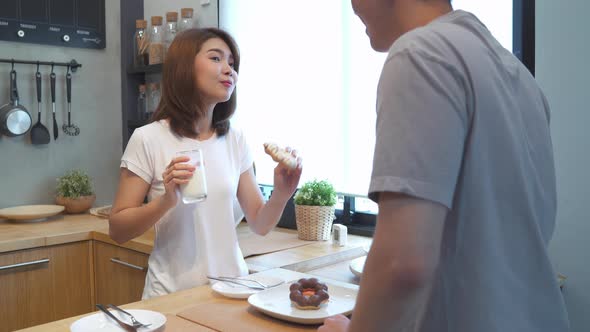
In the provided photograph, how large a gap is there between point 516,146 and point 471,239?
0.41 ft

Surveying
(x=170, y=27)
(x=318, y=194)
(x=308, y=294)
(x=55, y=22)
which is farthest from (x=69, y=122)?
(x=308, y=294)

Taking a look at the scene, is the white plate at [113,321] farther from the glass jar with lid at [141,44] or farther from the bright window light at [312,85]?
the glass jar with lid at [141,44]

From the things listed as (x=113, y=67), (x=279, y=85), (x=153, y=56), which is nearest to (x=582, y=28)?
(x=279, y=85)

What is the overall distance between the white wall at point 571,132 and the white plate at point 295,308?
2.32 ft

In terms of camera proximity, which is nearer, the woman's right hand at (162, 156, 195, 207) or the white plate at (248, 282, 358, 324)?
the white plate at (248, 282, 358, 324)

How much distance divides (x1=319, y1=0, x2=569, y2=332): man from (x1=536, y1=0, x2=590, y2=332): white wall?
3.33 ft

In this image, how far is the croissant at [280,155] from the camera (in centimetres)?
149

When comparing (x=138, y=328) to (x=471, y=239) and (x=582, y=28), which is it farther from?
(x=582, y=28)

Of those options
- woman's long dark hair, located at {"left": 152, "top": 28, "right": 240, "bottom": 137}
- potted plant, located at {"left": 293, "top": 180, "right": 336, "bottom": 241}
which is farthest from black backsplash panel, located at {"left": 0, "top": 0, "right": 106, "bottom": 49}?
potted plant, located at {"left": 293, "top": 180, "right": 336, "bottom": 241}

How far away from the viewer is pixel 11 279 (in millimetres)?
2340

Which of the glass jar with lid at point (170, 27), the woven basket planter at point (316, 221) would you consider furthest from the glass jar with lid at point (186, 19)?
the woven basket planter at point (316, 221)

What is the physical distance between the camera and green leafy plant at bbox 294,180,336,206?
88.8 inches

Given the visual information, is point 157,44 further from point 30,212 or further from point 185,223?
point 185,223

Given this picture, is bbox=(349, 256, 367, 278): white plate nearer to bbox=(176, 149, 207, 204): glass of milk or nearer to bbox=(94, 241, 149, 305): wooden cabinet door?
bbox=(176, 149, 207, 204): glass of milk
